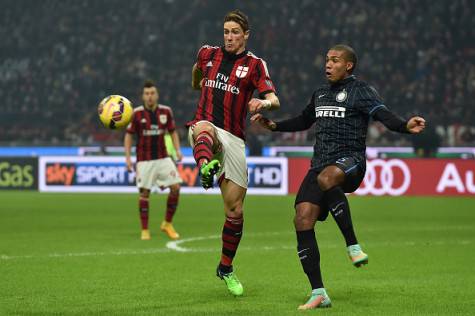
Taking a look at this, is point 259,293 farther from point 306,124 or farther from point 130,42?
point 130,42

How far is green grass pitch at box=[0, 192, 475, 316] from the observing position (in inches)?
Result: 273

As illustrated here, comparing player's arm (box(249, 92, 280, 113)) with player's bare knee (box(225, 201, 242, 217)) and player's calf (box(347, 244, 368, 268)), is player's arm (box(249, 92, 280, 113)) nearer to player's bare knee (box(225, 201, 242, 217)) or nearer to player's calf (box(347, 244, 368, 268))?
player's bare knee (box(225, 201, 242, 217))

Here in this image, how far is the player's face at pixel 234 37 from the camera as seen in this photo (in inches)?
298

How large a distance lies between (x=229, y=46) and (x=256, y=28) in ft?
94.6

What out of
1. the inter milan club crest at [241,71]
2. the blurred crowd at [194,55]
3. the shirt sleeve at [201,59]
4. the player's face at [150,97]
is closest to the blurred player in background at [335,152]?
the inter milan club crest at [241,71]

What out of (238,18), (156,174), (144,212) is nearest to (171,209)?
(144,212)

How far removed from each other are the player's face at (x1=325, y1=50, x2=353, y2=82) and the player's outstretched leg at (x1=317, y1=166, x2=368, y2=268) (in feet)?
2.32

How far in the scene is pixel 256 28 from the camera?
36.2 m

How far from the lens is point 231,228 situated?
7.61 meters

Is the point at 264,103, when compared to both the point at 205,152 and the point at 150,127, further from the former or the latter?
the point at 150,127

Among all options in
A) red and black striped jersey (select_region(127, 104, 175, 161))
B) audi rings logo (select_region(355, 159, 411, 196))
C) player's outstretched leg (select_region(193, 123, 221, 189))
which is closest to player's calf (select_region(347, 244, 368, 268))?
player's outstretched leg (select_region(193, 123, 221, 189))

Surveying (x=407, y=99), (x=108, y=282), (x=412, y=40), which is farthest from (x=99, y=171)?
(x=108, y=282)

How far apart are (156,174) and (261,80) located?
6297 millimetres

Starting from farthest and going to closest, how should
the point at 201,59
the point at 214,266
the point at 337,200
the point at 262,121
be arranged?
1. the point at 214,266
2. the point at 201,59
3. the point at 262,121
4. the point at 337,200
